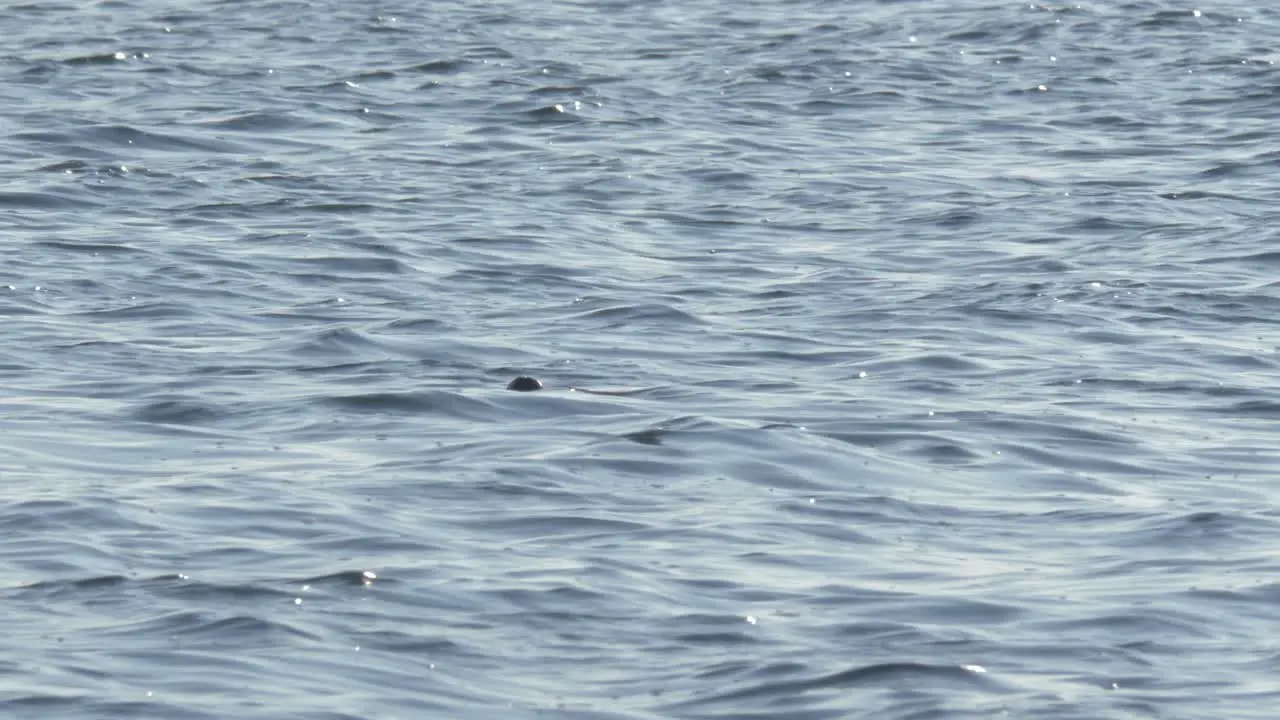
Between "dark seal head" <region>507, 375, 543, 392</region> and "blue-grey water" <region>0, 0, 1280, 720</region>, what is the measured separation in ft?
0.42

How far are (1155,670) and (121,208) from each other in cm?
1151

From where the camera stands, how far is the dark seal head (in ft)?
43.1

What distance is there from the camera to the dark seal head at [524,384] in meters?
13.1

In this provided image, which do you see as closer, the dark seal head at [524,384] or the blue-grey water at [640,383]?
the blue-grey water at [640,383]

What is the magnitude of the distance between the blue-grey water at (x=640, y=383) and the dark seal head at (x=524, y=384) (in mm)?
127

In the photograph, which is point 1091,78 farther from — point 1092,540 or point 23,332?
point 1092,540

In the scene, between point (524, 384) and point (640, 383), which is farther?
point (640, 383)

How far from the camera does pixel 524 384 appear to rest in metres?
13.2

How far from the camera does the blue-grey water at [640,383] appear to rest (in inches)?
349

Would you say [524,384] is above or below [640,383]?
above

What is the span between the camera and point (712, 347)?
14.4 meters

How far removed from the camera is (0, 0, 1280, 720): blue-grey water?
29.1 ft

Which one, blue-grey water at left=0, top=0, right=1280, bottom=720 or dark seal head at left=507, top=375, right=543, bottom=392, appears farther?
dark seal head at left=507, top=375, right=543, bottom=392

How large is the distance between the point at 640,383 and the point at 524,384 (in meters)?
0.66
